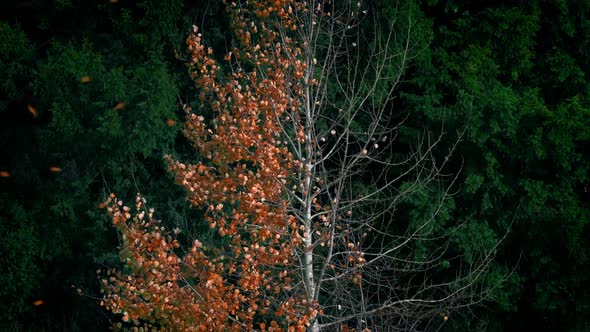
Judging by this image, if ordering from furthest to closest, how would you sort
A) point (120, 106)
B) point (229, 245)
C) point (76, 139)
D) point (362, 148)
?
point (76, 139), point (120, 106), point (362, 148), point (229, 245)

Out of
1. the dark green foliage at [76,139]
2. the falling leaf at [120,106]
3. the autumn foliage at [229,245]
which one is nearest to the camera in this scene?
the autumn foliage at [229,245]

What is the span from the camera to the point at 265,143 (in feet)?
18.3

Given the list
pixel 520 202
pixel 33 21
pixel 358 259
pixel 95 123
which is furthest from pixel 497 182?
pixel 33 21

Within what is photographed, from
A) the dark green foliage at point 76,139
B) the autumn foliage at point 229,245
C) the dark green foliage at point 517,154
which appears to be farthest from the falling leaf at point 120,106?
the dark green foliage at point 517,154

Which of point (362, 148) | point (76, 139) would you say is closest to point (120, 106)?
point (76, 139)

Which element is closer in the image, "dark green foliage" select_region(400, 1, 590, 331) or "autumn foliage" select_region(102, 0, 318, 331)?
"autumn foliage" select_region(102, 0, 318, 331)

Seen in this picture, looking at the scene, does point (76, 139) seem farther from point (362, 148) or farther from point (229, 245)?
point (229, 245)

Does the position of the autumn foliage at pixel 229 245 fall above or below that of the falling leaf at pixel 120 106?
above

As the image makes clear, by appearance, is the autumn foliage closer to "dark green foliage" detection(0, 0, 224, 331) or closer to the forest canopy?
the forest canopy

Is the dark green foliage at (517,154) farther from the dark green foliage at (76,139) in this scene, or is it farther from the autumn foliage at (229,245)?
the autumn foliage at (229,245)

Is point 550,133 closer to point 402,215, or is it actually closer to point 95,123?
point 402,215

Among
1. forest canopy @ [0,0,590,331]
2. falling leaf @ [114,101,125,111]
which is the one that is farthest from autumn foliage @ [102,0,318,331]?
falling leaf @ [114,101,125,111]

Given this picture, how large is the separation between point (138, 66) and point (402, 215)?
150 inches

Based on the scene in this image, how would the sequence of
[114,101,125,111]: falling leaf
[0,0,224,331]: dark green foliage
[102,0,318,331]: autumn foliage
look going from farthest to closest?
[0,0,224,331]: dark green foliage → [114,101,125,111]: falling leaf → [102,0,318,331]: autumn foliage
